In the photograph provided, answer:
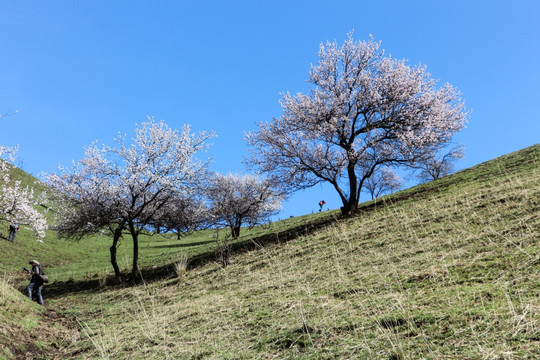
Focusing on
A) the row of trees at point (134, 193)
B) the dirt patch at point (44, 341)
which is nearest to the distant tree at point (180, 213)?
the row of trees at point (134, 193)

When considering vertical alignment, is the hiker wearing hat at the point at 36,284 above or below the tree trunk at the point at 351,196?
below

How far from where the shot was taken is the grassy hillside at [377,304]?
5.01m

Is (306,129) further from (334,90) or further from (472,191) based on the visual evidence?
(472,191)

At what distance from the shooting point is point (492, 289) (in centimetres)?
620

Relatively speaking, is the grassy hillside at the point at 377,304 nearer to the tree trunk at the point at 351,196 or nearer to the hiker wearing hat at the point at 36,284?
the hiker wearing hat at the point at 36,284

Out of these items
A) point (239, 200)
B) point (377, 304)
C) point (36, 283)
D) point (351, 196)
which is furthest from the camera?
point (239, 200)

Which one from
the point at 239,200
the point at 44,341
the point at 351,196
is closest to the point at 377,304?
the point at 44,341

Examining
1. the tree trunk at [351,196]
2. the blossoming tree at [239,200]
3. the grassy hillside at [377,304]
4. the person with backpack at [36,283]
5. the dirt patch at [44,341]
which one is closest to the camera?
the grassy hillside at [377,304]

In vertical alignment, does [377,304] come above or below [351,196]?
below

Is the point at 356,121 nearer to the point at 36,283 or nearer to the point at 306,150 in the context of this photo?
the point at 306,150

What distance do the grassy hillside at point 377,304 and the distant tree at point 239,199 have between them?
83.1 ft

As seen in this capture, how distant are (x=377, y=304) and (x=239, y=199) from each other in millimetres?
37180

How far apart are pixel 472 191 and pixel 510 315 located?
14.7 m

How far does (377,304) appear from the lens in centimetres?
661
